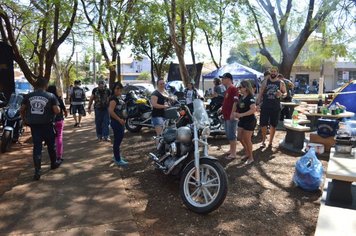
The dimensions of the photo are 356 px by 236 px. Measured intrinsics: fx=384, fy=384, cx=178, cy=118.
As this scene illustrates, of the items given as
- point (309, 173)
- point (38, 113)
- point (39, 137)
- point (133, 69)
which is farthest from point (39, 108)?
point (133, 69)

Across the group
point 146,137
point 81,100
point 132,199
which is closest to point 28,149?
point 146,137

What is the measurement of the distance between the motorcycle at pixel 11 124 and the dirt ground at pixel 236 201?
109 centimetres

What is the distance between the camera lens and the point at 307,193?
5.30 m

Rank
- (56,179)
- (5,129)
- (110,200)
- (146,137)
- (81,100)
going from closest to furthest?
1. (110,200)
2. (56,179)
3. (5,129)
4. (146,137)
5. (81,100)

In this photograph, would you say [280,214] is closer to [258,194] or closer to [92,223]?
[258,194]

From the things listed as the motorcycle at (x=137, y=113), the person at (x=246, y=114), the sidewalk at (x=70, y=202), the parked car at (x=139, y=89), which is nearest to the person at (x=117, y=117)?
the sidewalk at (x=70, y=202)

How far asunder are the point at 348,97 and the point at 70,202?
9.12 m

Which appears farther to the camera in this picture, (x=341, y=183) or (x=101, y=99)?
(x=101, y=99)

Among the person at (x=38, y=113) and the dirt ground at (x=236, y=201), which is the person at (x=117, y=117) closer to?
the dirt ground at (x=236, y=201)

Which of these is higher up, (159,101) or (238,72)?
(238,72)

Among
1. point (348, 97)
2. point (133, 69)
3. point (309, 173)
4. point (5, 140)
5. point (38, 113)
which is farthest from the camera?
point (133, 69)

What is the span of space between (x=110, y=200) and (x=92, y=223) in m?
0.80

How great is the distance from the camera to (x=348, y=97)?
11305mm

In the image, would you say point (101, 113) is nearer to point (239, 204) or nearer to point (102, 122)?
point (102, 122)
